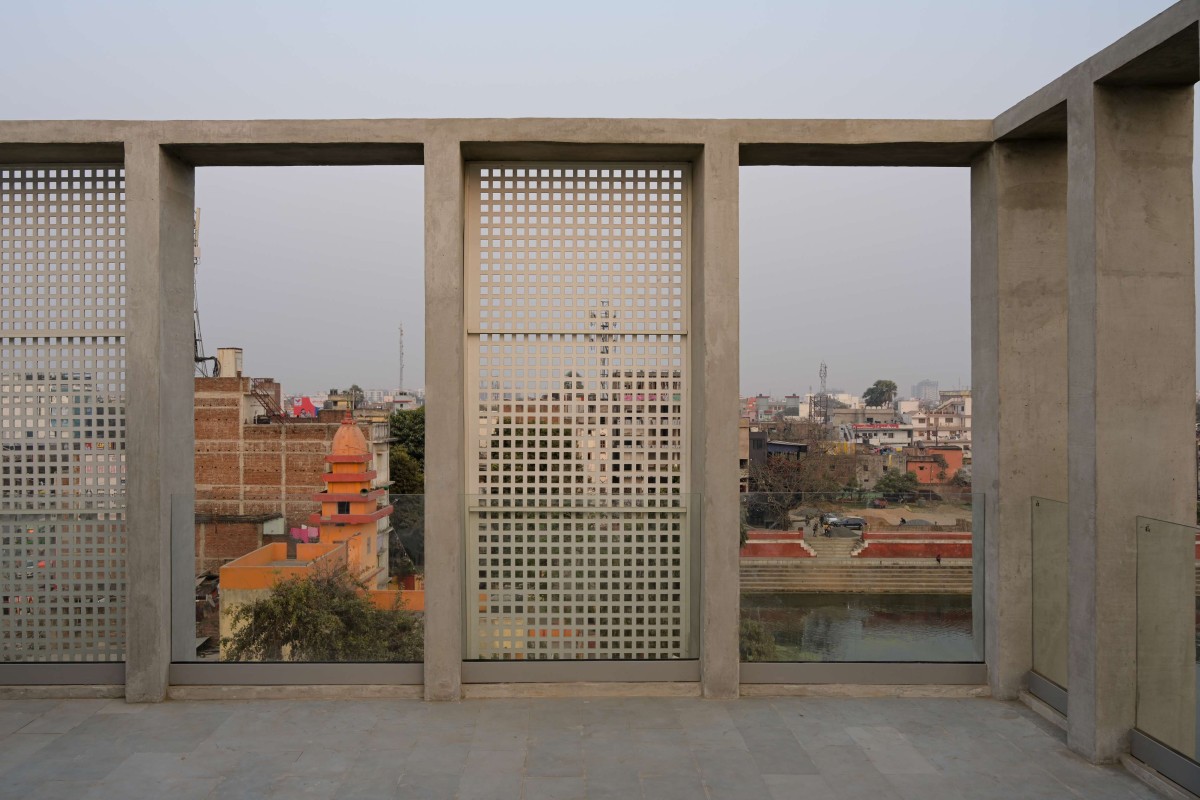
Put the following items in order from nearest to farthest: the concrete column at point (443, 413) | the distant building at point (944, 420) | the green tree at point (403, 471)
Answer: the concrete column at point (443, 413) < the green tree at point (403, 471) < the distant building at point (944, 420)

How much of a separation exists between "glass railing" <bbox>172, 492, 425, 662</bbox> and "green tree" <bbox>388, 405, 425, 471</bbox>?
39.3m

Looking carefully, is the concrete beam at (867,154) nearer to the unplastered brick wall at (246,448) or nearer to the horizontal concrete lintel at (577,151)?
the horizontal concrete lintel at (577,151)

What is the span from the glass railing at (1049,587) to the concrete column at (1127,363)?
70 centimetres

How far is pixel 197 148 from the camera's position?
5.86 m

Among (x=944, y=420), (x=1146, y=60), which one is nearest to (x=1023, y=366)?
(x=1146, y=60)

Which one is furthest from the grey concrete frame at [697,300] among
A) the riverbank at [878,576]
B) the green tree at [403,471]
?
the green tree at [403,471]

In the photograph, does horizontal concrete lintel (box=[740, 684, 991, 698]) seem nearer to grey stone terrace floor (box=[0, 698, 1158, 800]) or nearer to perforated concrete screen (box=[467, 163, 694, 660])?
grey stone terrace floor (box=[0, 698, 1158, 800])

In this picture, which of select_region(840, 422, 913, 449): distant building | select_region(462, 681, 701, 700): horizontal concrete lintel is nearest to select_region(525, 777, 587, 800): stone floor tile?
select_region(462, 681, 701, 700): horizontal concrete lintel

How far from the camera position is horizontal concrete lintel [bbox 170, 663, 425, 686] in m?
5.89

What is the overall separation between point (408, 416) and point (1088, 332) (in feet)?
153

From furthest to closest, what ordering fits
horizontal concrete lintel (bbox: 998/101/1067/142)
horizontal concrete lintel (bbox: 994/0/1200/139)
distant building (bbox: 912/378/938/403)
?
distant building (bbox: 912/378/938/403) → horizontal concrete lintel (bbox: 998/101/1067/142) → horizontal concrete lintel (bbox: 994/0/1200/139)

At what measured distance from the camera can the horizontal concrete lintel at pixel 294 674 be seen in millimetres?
5887

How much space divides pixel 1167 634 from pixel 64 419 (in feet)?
23.7

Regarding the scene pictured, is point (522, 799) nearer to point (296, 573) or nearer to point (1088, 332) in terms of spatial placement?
point (296, 573)
